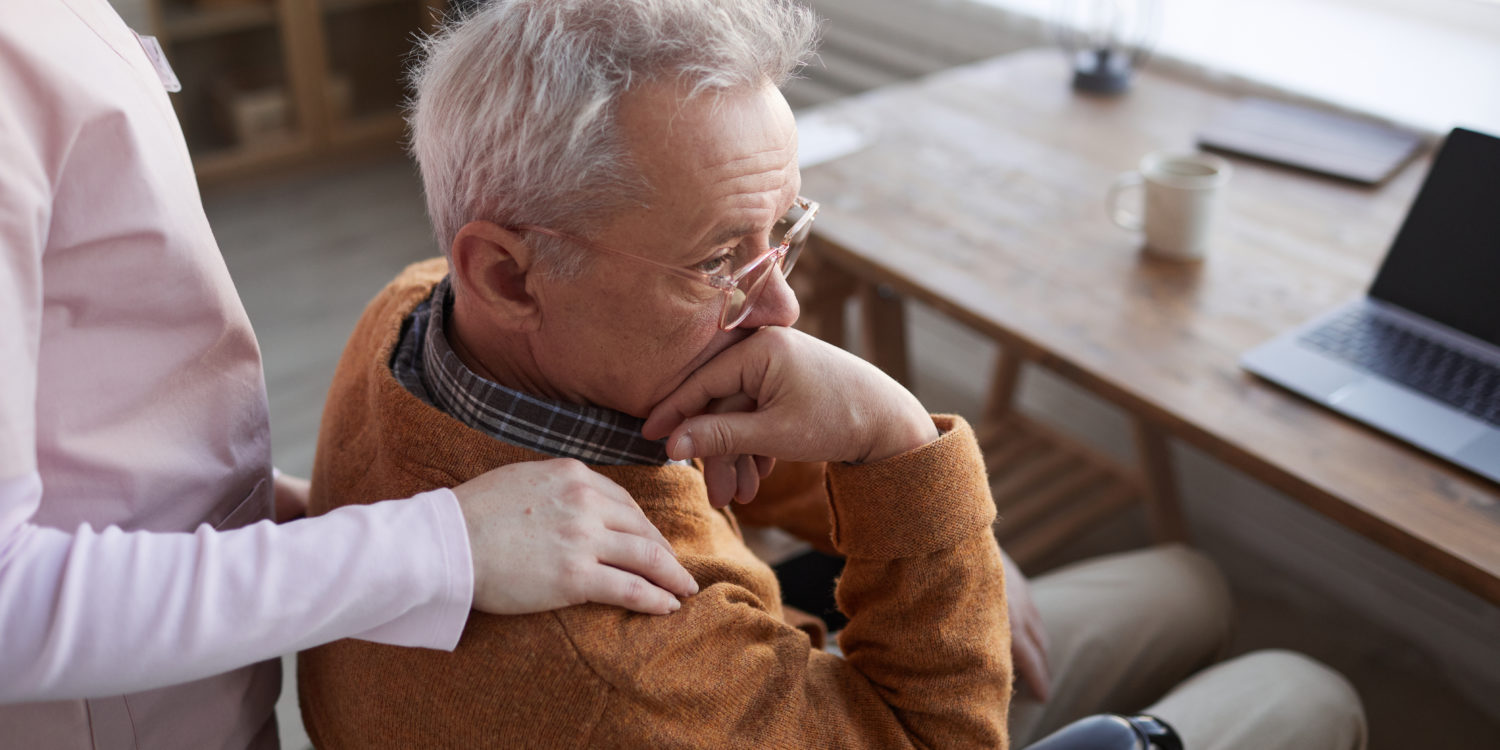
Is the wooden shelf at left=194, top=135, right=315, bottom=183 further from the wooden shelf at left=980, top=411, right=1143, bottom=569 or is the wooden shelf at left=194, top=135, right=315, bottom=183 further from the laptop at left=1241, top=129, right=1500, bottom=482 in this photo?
the laptop at left=1241, top=129, right=1500, bottom=482

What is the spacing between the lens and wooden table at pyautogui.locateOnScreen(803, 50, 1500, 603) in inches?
47.9

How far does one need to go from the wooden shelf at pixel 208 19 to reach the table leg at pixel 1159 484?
120 inches

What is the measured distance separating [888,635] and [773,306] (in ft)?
1.00

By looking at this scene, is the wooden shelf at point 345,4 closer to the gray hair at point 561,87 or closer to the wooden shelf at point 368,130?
the wooden shelf at point 368,130

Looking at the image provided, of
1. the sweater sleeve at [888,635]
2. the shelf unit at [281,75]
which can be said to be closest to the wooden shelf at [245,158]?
the shelf unit at [281,75]

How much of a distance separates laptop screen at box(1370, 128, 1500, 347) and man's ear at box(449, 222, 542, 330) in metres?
1.15

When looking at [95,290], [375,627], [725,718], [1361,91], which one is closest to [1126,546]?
[1361,91]

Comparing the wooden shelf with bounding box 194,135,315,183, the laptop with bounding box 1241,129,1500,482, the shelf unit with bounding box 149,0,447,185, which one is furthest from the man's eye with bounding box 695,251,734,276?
the wooden shelf with bounding box 194,135,315,183

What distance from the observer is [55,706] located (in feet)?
2.73

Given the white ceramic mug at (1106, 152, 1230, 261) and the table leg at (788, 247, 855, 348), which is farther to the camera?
the table leg at (788, 247, 855, 348)

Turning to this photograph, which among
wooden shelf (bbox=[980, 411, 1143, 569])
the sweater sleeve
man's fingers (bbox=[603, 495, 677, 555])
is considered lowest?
wooden shelf (bbox=[980, 411, 1143, 569])

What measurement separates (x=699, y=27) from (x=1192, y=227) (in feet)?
3.14

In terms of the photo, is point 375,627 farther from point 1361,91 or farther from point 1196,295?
point 1361,91

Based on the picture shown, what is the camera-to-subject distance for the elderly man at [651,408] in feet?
2.77
